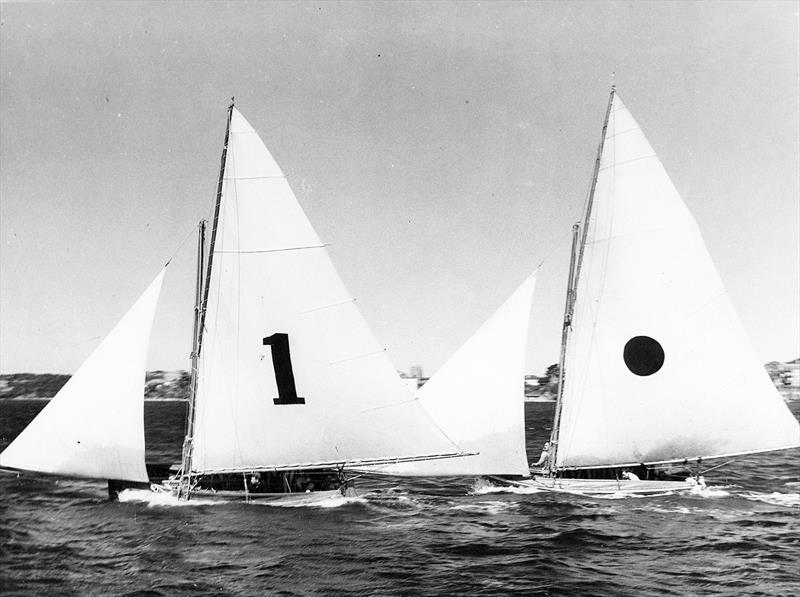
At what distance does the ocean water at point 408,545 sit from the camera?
17859mm

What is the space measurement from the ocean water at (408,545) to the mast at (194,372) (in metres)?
1.16

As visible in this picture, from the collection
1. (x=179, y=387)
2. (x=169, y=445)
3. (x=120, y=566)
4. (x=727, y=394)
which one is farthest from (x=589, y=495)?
(x=179, y=387)

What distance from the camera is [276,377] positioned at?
1016 inches

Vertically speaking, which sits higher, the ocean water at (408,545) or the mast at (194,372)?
the mast at (194,372)

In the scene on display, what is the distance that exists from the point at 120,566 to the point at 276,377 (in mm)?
8442

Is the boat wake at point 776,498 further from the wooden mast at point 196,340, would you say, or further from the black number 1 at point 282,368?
the wooden mast at point 196,340

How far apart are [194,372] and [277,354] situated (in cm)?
296

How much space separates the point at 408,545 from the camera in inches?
845

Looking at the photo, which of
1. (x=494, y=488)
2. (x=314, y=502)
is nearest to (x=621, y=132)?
(x=494, y=488)

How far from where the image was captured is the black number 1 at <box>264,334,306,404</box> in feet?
84.6

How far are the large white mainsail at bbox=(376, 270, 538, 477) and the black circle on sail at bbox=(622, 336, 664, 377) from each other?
4.44m

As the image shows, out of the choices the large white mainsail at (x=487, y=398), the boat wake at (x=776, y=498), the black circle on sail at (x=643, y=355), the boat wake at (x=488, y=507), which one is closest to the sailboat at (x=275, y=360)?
the large white mainsail at (x=487, y=398)

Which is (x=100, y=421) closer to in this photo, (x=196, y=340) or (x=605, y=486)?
(x=196, y=340)

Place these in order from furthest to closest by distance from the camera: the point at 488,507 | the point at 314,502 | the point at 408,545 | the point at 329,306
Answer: the point at 488,507, the point at 314,502, the point at 329,306, the point at 408,545
